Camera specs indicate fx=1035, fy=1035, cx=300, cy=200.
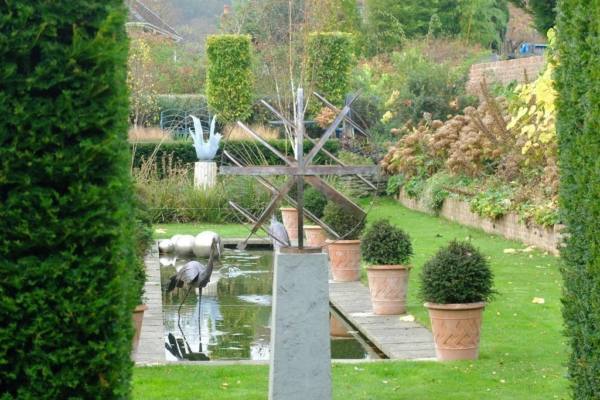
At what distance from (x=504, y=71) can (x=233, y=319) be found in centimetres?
1583

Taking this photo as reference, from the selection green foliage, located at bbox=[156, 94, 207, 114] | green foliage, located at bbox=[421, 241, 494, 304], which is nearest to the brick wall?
green foliage, located at bbox=[156, 94, 207, 114]

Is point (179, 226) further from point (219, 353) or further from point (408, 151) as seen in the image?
point (219, 353)

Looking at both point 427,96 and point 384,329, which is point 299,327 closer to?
point 384,329

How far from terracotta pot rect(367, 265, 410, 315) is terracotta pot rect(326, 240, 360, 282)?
233 cm

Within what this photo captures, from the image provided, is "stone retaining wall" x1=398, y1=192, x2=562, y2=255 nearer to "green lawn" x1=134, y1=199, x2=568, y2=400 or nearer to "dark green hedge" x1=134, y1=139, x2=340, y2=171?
"green lawn" x1=134, y1=199, x2=568, y2=400

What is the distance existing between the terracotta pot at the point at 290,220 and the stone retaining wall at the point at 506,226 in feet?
10.2

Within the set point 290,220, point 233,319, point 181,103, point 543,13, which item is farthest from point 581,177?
point 181,103

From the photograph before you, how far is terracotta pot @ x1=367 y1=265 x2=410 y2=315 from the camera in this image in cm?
1050

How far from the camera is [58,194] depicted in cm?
371

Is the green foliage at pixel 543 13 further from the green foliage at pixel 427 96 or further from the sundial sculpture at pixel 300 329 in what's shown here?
the sundial sculpture at pixel 300 329

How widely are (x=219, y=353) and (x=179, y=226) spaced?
1070 cm

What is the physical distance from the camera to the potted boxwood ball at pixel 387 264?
10391 mm

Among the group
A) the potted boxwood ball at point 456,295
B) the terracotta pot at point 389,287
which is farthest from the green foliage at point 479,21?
the potted boxwood ball at point 456,295

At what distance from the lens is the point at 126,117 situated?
409cm
